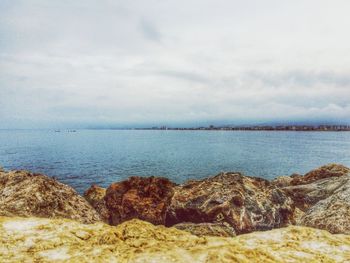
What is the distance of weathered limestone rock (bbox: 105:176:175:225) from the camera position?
13679 millimetres

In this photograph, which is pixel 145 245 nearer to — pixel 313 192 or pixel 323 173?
pixel 313 192

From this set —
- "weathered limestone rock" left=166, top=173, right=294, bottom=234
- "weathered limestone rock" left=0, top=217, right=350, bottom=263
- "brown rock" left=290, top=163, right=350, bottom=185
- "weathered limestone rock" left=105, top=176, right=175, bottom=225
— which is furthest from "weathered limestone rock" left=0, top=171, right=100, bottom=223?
"brown rock" left=290, top=163, right=350, bottom=185

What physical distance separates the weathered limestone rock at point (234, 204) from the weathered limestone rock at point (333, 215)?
4.68 ft

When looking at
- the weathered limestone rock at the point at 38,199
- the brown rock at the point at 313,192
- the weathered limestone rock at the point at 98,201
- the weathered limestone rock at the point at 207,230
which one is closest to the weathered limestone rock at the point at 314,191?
the brown rock at the point at 313,192

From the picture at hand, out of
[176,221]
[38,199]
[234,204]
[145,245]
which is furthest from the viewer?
[176,221]

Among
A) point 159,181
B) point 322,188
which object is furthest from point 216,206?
point 322,188

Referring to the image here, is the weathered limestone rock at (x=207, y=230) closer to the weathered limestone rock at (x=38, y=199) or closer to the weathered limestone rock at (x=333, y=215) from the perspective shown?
the weathered limestone rock at (x=333, y=215)

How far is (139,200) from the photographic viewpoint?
14.4m

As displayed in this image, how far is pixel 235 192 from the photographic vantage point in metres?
12.2

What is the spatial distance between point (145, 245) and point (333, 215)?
7770 mm

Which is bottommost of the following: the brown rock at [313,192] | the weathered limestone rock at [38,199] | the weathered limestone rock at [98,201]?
the weathered limestone rock at [98,201]

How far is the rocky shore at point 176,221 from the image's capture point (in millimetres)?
5516

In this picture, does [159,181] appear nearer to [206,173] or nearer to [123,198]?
[123,198]

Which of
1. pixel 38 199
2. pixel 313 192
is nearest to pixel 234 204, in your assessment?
pixel 313 192
